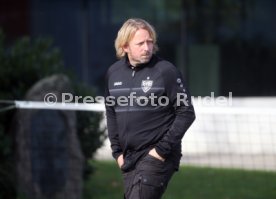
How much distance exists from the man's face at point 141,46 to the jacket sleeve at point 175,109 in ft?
0.58

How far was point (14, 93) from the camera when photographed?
8.93 meters

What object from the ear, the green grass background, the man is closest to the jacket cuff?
the man

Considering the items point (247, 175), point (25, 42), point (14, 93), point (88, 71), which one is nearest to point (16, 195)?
point (14, 93)

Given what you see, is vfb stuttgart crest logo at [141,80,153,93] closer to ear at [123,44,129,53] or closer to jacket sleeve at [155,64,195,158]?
jacket sleeve at [155,64,195,158]

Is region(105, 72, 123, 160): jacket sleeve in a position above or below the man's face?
below

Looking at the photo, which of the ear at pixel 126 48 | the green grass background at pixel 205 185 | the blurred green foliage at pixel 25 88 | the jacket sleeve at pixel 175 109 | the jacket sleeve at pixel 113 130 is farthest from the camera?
the green grass background at pixel 205 185

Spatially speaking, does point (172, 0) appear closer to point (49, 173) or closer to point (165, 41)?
point (165, 41)

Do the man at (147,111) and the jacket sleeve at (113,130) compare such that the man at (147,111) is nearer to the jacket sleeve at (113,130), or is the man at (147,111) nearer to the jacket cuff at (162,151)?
the jacket cuff at (162,151)

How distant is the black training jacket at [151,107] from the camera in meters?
5.63

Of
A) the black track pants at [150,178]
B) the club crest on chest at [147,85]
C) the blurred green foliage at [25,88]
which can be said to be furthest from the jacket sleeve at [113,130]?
the blurred green foliage at [25,88]

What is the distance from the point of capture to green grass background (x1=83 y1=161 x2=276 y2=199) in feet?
30.0

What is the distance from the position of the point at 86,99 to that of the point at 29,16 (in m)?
4.52

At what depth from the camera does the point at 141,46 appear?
18.4 feet

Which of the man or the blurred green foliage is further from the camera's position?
the blurred green foliage
